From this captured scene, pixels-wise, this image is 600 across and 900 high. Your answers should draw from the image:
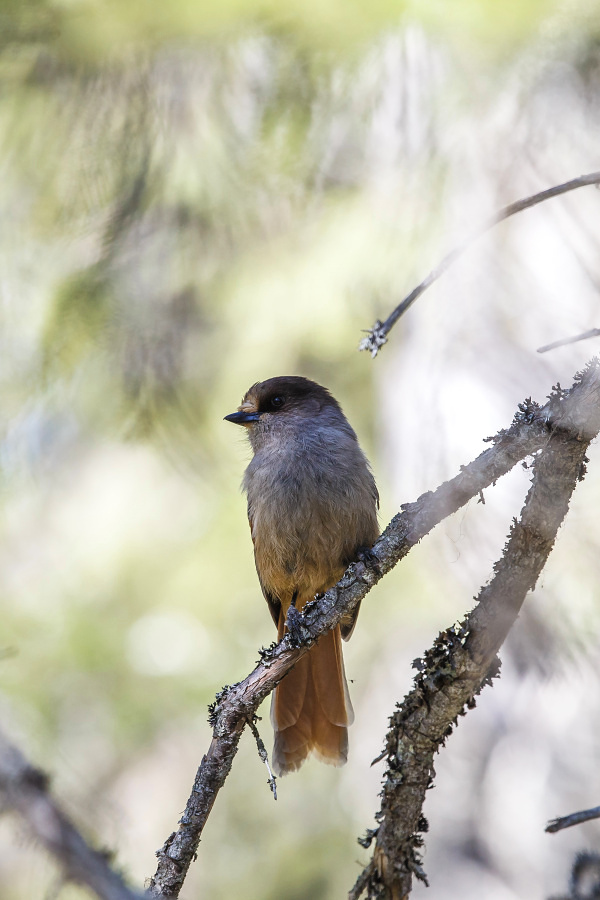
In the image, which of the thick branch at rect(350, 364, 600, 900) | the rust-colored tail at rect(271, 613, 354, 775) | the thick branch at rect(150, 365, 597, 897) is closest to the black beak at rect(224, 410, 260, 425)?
the rust-colored tail at rect(271, 613, 354, 775)

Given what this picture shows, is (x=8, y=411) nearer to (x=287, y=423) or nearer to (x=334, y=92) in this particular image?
(x=287, y=423)

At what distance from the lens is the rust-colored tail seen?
3.69 metres

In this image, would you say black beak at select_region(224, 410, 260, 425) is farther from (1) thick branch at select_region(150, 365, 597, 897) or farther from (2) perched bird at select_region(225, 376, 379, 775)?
(1) thick branch at select_region(150, 365, 597, 897)

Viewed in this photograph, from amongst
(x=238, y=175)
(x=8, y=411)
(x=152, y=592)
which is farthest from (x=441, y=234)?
(x=152, y=592)

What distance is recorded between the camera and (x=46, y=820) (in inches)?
41.6

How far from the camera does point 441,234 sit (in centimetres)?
316

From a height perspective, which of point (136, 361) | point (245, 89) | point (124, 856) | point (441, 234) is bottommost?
point (124, 856)

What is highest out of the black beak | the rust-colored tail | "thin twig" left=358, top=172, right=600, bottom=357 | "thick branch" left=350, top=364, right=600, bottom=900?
the black beak

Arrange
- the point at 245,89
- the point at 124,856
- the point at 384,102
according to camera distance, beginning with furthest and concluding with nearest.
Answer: the point at 124,856
the point at 245,89
the point at 384,102

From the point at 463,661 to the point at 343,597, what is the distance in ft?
1.71

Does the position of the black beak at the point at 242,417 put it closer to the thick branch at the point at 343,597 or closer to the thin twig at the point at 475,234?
the thick branch at the point at 343,597

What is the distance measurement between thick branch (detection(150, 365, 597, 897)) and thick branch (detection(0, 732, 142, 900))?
48.8 inches

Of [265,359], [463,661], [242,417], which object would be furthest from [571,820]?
[265,359]

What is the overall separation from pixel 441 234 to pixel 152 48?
142cm
